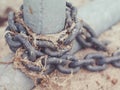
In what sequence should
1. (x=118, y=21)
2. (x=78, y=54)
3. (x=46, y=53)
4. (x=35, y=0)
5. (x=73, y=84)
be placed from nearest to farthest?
(x=35, y=0)
(x=46, y=53)
(x=73, y=84)
(x=78, y=54)
(x=118, y=21)

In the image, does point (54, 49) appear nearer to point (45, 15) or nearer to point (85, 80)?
point (45, 15)

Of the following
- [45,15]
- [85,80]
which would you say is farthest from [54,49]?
[85,80]

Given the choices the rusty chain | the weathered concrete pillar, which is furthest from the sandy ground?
the weathered concrete pillar

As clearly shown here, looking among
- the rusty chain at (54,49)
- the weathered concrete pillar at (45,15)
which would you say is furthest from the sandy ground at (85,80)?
the weathered concrete pillar at (45,15)

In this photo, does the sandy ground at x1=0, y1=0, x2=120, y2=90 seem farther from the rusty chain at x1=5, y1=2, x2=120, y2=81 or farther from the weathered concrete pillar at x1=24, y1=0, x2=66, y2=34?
the weathered concrete pillar at x1=24, y1=0, x2=66, y2=34

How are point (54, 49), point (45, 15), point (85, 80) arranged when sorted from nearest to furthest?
point (45, 15)
point (54, 49)
point (85, 80)

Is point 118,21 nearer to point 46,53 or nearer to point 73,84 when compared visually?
point 73,84

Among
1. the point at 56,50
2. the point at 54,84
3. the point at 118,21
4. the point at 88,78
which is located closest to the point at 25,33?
the point at 56,50

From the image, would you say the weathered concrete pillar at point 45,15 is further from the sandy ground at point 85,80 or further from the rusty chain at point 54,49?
the sandy ground at point 85,80
